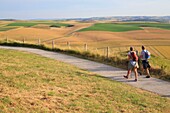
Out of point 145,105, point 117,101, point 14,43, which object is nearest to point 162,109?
point 145,105

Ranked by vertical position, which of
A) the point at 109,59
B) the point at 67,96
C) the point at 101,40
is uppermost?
the point at 67,96

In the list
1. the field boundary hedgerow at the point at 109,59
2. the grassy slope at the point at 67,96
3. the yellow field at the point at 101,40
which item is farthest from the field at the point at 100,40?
the grassy slope at the point at 67,96

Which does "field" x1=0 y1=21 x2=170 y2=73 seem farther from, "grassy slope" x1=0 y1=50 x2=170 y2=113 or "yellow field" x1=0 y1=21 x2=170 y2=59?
"grassy slope" x1=0 y1=50 x2=170 y2=113

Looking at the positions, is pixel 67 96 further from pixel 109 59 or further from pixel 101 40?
pixel 101 40

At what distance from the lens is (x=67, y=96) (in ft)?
25.7

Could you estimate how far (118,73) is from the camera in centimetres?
1291

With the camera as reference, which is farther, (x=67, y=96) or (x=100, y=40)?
(x=100, y=40)

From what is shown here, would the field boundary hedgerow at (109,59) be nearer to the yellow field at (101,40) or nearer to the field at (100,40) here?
the field at (100,40)

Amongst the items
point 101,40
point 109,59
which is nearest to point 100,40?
point 101,40

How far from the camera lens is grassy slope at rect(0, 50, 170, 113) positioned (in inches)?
266

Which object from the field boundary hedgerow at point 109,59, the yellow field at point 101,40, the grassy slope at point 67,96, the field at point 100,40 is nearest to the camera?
the grassy slope at point 67,96

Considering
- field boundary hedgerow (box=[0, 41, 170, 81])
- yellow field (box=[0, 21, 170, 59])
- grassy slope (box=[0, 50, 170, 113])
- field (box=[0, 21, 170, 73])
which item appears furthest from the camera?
yellow field (box=[0, 21, 170, 59])

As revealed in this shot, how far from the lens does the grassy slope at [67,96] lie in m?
6.76

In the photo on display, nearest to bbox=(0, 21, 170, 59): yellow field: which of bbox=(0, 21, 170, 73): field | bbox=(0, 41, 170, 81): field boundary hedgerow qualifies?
bbox=(0, 21, 170, 73): field
